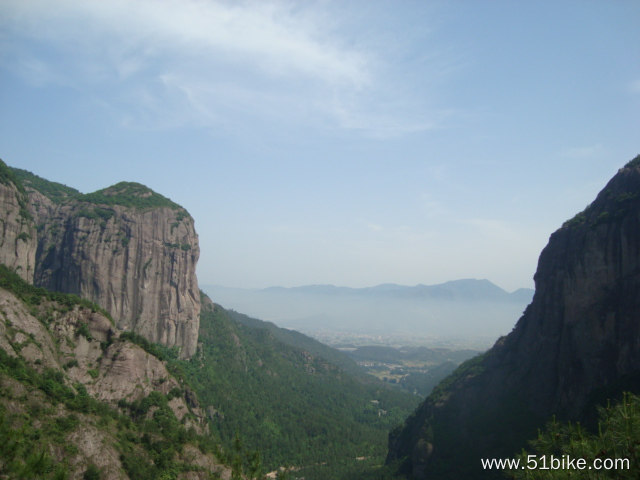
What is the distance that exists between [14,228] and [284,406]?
74.4m

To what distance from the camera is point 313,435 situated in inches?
4018

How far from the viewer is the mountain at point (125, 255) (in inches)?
3361

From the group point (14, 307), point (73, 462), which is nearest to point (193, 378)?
point (14, 307)

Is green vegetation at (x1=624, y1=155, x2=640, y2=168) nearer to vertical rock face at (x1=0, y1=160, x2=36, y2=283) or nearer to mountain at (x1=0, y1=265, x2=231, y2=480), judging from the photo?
mountain at (x1=0, y1=265, x2=231, y2=480)

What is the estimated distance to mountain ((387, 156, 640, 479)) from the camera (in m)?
49.8

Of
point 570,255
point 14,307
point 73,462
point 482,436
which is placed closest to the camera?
point 73,462

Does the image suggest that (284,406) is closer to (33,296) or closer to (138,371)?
(138,371)

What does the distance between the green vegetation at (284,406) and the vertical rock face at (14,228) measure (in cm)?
2716

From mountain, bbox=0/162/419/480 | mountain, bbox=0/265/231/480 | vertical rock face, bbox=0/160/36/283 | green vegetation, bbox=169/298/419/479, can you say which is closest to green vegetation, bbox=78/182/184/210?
mountain, bbox=0/162/419/480

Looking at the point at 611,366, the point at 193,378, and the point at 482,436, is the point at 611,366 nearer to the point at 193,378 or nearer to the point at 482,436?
the point at 482,436

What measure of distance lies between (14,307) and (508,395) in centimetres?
6723

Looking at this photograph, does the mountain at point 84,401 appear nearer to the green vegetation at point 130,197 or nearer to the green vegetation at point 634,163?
the green vegetation at point 130,197

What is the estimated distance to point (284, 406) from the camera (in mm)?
110750

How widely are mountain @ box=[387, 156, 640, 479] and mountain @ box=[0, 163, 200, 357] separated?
57.4 m
